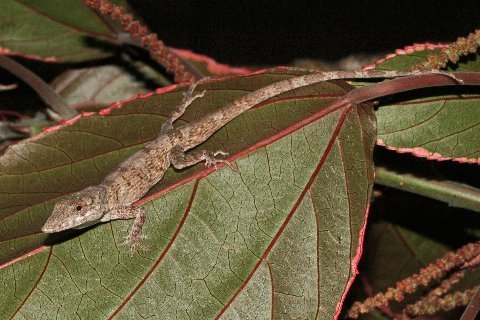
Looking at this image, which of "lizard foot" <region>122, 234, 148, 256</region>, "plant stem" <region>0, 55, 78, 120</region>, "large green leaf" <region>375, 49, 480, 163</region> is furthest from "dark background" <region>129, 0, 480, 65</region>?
"lizard foot" <region>122, 234, 148, 256</region>

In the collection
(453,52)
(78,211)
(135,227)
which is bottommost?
(135,227)

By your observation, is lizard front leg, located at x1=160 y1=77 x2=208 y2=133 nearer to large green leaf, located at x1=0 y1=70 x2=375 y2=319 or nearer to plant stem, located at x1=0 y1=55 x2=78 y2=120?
large green leaf, located at x1=0 y1=70 x2=375 y2=319

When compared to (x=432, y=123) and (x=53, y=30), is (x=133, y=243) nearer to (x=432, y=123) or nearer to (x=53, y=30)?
(x=432, y=123)

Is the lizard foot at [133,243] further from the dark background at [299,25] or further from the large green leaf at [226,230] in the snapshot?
the dark background at [299,25]

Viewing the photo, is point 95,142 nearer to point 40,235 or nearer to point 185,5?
point 40,235

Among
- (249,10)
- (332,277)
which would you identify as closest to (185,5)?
(249,10)

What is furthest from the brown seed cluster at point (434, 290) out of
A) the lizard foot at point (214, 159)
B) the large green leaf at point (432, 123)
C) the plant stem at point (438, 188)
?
the lizard foot at point (214, 159)

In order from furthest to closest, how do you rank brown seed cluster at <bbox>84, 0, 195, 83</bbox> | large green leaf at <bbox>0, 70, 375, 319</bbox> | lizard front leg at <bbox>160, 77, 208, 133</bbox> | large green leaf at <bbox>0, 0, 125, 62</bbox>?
1. large green leaf at <bbox>0, 0, 125, 62</bbox>
2. brown seed cluster at <bbox>84, 0, 195, 83</bbox>
3. lizard front leg at <bbox>160, 77, 208, 133</bbox>
4. large green leaf at <bbox>0, 70, 375, 319</bbox>

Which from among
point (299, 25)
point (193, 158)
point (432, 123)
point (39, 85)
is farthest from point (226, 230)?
point (299, 25)
